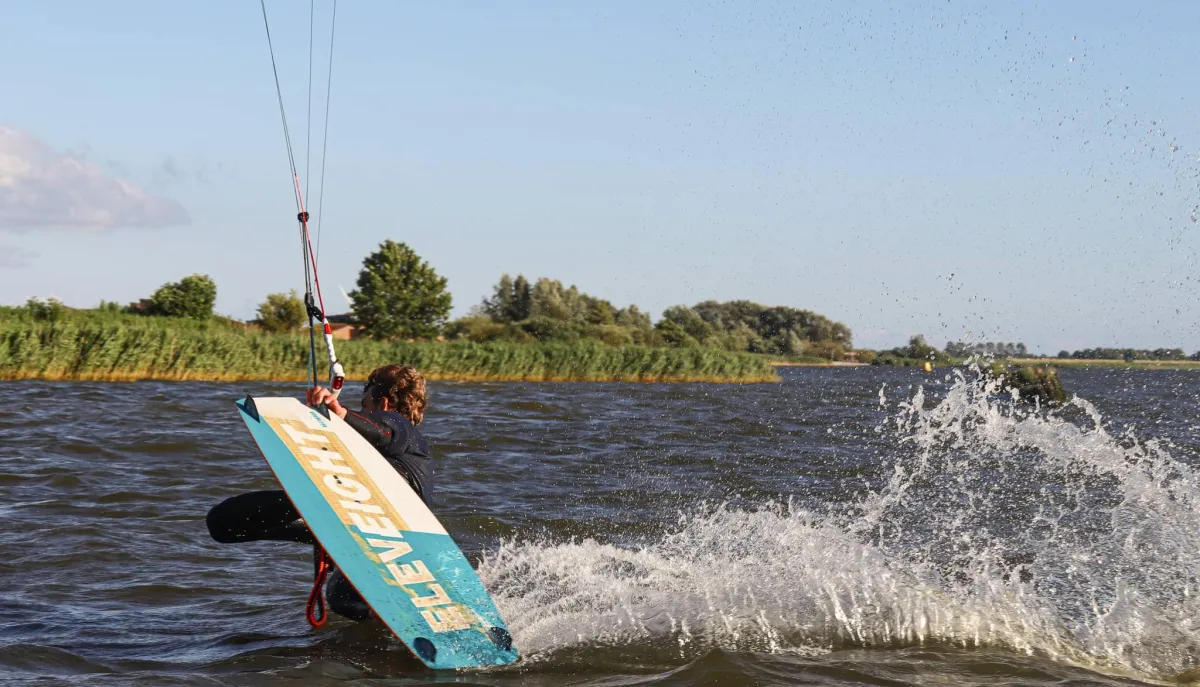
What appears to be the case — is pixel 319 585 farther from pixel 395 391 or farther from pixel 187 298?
pixel 187 298

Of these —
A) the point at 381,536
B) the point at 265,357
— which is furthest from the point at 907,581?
the point at 265,357

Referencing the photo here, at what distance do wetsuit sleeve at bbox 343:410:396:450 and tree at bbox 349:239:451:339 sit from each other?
60898mm

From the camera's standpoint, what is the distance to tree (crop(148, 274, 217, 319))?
55.4m

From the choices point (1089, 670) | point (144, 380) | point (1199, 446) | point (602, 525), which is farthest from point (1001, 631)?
point (144, 380)

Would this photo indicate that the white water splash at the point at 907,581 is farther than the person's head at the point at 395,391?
No

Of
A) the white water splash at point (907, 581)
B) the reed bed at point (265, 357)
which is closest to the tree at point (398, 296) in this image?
the reed bed at point (265, 357)

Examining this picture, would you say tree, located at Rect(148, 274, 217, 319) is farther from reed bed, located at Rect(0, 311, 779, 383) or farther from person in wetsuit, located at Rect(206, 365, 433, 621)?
person in wetsuit, located at Rect(206, 365, 433, 621)

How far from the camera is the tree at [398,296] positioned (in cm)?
6631

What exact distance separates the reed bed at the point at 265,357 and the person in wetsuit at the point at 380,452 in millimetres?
23340

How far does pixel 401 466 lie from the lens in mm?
6148

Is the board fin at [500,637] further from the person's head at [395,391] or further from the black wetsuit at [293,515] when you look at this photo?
the person's head at [395,391]

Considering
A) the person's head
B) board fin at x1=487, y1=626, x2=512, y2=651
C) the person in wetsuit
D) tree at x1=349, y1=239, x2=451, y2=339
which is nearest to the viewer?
board fin at x1=487, y1=626, x2=512, y2=651

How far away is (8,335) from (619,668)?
2559 cm

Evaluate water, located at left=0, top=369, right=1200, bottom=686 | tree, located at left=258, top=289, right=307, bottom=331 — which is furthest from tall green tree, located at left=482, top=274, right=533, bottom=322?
water, located at left=0, top=369, right=1200, bottom=686
